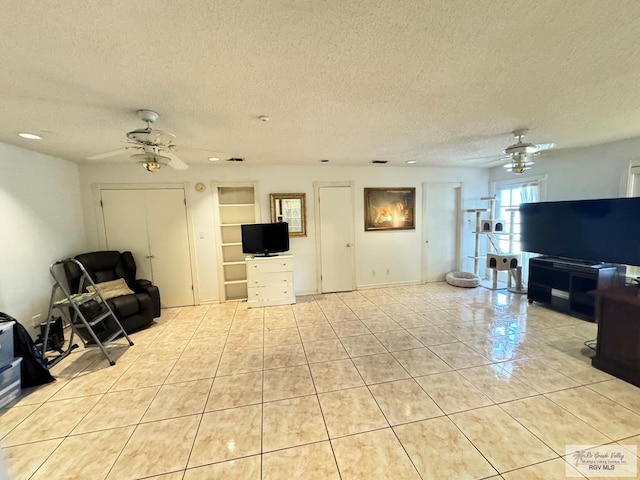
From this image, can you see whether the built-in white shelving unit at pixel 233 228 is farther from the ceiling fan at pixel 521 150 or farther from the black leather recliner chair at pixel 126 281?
the ceiling fan at pixel 521 150

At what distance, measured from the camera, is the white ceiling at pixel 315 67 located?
3.78 feet

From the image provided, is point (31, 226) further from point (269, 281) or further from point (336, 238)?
point (336, 238)

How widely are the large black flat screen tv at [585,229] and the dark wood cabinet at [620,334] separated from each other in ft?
3.24

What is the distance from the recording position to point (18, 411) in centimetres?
210

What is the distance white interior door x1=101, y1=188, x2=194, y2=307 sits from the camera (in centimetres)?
418

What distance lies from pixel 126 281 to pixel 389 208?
4.62 meters

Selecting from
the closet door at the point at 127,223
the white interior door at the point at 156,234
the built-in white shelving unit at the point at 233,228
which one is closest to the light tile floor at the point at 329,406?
the white interior door at the point at 156,234

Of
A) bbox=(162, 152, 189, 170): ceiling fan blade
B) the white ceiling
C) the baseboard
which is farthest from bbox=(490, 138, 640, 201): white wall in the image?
bbox=(162, 152, 189, 170): ceiling fan blade

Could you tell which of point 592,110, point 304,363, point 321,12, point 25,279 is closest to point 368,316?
point 304,363

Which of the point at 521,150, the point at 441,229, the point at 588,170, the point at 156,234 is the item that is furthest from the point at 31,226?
the point at 588,170

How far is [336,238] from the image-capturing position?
5.00 metres

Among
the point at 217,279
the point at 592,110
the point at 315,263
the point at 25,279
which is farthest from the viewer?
the point at 315,263

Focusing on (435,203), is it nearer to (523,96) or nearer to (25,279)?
(523,96)

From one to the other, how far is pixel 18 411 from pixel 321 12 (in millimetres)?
3513
